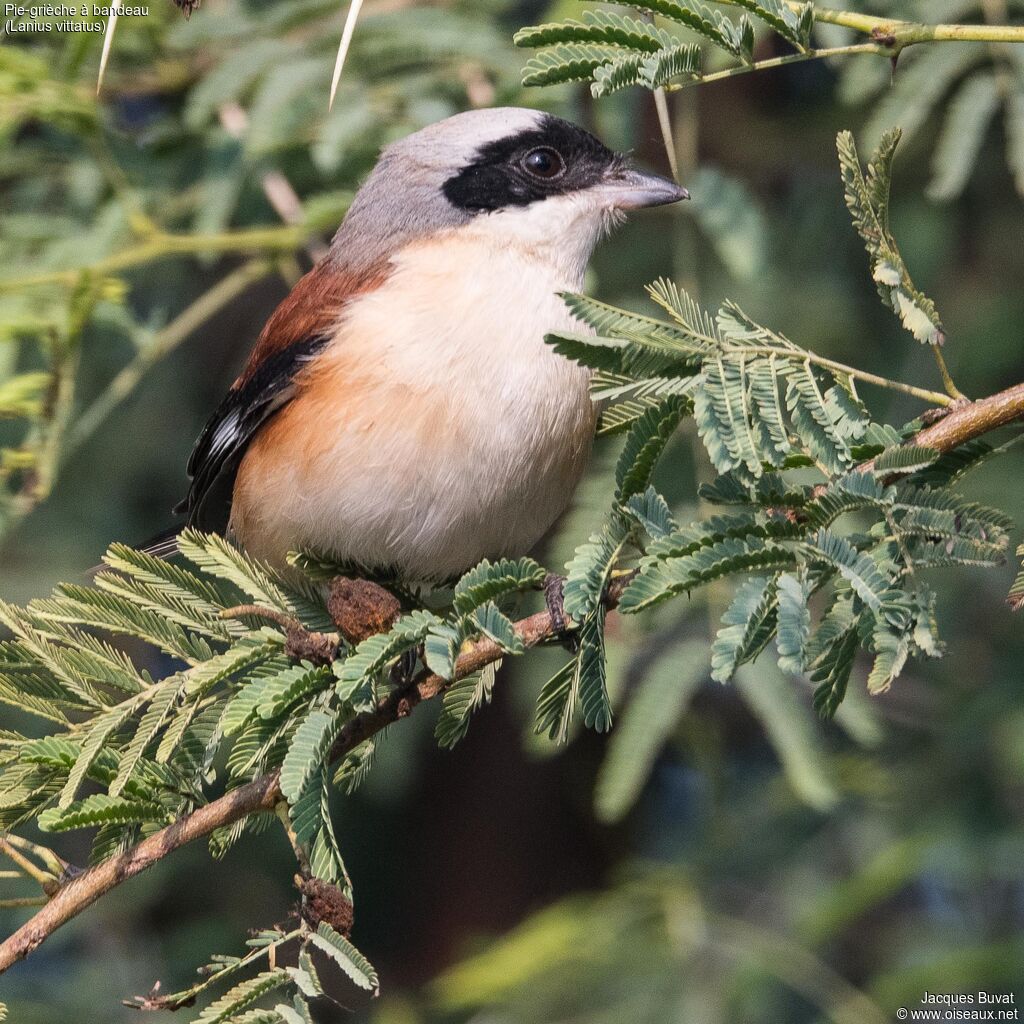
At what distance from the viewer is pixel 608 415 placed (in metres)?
2.87

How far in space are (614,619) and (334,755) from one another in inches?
69.5

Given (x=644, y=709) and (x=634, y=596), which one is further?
(x=644, y=709)

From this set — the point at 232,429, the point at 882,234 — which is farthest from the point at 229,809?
the point at 232,429

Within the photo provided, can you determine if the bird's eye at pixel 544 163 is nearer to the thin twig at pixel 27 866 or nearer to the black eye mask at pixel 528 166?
the black eye mask at pixel 528 166

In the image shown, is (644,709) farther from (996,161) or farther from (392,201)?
(996,161)

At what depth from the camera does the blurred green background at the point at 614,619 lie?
4.18m

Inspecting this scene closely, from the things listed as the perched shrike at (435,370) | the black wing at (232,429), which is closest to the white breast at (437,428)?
the perched shrike at (435,370)

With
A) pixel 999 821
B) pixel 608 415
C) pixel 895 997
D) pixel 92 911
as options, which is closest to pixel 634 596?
pixel 608 415

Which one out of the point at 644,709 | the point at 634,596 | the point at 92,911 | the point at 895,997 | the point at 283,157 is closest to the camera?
the point at 634,596

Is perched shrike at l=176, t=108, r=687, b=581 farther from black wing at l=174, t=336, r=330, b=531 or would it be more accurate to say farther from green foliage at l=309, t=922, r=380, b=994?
green foliage at l=309, t=922, r=380, b=994

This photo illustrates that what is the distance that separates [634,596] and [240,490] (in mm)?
1761

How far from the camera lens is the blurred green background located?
418cm

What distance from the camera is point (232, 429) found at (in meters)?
3.61

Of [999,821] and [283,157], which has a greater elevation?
[283,157]
